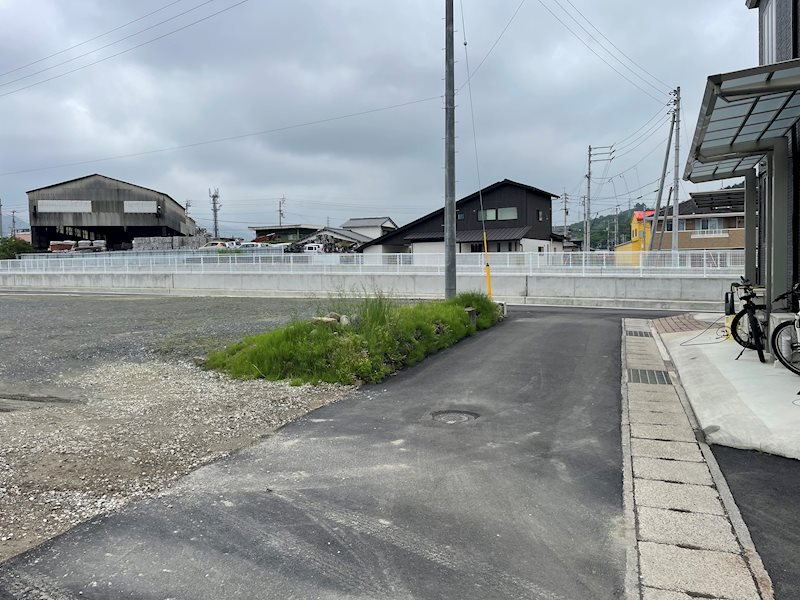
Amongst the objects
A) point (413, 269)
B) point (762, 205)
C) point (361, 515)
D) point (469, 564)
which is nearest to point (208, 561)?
point (361, 515)

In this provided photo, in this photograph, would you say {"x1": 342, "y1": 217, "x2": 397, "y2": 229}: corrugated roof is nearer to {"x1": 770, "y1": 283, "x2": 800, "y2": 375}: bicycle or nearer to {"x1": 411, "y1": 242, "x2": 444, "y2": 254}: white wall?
{"x1": 411, "y1": 242, "x2": 444, "y2": 254}: white wall

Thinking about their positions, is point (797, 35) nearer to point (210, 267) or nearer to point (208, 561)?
point (208, 561)

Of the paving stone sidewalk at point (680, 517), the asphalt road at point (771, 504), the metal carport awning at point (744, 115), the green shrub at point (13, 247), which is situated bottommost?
the asphalt road at point (771, 504)

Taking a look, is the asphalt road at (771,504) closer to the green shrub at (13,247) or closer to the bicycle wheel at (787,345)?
the bicycle wheel at (787,345)

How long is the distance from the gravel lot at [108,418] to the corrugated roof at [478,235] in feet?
108

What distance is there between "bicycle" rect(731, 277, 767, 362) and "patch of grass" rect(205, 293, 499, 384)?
16.0 ft

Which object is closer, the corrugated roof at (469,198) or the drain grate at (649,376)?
the drain grate at (649,376)

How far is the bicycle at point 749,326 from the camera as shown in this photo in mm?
8172

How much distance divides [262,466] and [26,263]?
1547 inches

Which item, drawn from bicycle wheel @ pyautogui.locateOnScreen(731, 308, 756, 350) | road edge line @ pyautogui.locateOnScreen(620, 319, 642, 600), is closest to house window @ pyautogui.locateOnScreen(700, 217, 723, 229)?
bicycle wheel @ pyautogui.locateOnScreen(731, 308, 756, 350)

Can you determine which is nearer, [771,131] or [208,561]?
[208,561]

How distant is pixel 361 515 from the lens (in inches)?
151

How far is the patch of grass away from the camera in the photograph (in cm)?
793

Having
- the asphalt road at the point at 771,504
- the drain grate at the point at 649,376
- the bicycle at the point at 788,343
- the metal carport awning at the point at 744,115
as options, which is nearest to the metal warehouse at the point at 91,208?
the metal carport awning at the point at 744,115
